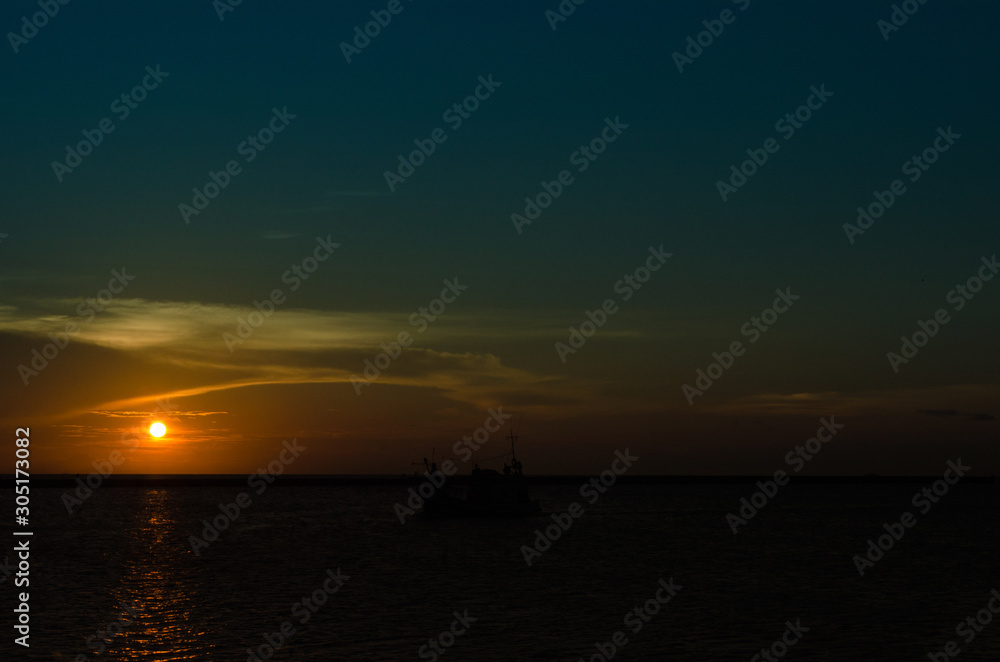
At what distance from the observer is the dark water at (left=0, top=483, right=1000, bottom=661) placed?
3691cm

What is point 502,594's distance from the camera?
5034cm

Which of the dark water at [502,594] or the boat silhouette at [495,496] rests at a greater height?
the boat silhouette at [495,496]

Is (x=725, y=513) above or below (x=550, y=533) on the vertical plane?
above

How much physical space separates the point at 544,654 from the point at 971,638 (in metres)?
17.0

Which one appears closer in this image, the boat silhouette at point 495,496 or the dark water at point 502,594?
Result: the dark water at point 502,594

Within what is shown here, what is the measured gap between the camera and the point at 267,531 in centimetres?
10325

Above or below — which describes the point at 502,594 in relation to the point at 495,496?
below

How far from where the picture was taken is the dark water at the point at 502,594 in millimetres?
36906

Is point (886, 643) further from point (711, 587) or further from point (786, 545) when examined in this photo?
point (786, 545)

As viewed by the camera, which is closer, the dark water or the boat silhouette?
the dark water

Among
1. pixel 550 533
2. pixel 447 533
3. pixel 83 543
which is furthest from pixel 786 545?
pixel 83 543

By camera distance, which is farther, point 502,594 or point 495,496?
point 495,496

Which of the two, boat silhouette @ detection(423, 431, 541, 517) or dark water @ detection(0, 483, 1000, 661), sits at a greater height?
boat silhouette @ detection(423, 431, 541, 517)

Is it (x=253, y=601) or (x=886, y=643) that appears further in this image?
(x=253, y=601)
